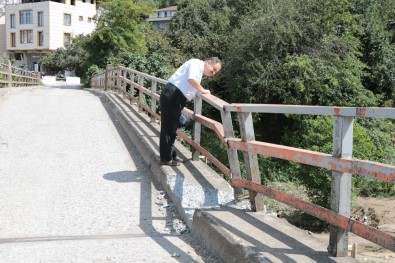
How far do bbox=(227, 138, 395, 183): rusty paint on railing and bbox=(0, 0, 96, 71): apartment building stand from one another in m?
65.0

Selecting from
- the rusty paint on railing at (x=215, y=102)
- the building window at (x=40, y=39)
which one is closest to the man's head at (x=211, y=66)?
the rusty paint on railing at (x=215, y=102)

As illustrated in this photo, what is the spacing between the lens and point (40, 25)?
67562 millimetres

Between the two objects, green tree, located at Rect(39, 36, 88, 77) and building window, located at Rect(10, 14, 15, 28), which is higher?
building window, located at Rect(10, 14, 15, 28)

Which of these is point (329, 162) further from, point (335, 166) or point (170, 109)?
point (170, 109)

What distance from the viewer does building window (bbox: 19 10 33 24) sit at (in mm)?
68062

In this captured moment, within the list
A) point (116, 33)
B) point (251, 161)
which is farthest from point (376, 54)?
point (251, 161)

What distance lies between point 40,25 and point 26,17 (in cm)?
300

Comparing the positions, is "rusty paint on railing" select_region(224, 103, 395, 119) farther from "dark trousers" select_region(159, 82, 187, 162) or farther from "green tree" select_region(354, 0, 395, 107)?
"green tree" select_region(354, 0, 395, 107)

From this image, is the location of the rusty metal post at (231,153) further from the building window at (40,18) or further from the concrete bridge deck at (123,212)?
the building window at (40,18)

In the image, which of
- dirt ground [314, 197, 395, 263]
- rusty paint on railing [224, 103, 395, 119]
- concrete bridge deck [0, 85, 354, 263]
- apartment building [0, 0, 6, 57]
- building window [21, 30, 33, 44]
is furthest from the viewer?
apartment building [0, 0, 6, 57]

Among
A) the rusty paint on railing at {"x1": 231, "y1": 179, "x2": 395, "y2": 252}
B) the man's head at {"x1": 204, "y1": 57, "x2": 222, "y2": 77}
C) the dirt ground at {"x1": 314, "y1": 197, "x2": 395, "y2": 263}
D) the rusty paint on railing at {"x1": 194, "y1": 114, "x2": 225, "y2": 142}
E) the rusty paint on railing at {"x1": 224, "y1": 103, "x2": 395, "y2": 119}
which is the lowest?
the dirt ground at {"x1": 314, "y1": 197, "x2": 395, "y2": 263}

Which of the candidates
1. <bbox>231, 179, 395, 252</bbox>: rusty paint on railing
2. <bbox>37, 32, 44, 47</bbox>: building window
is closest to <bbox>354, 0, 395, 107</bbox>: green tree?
<bbox>231, 179, 395, 252</bbox>: rusty paint on railing

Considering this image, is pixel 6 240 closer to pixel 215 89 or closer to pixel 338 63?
pixel 338 63

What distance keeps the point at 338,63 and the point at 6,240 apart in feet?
68.0
